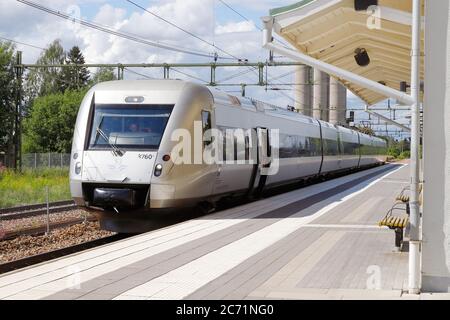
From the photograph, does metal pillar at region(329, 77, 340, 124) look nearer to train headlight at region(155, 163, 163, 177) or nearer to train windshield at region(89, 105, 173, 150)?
train windshield at region(89, 105, 173, 150)

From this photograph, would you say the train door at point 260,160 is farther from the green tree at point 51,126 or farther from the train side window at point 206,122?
the green tree at point 51,126

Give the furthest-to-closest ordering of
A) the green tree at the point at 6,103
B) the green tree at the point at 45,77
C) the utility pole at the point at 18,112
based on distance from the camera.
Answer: the green tree at the point at 45,77 → the green tree at the point at 6,103 → the utility pole at the point at 18,112

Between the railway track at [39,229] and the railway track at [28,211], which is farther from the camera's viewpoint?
the railway track at [28,211]

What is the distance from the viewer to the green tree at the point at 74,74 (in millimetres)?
78781

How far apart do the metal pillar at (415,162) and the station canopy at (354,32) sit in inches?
49.7

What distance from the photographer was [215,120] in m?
14.2

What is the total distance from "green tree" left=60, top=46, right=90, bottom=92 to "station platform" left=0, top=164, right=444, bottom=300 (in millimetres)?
66127

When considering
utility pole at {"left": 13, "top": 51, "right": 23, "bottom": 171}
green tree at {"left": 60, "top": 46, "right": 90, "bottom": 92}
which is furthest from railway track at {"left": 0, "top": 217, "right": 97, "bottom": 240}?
green tree at {"left": 60, "top": 46, "right": 90, "bottom": 92}

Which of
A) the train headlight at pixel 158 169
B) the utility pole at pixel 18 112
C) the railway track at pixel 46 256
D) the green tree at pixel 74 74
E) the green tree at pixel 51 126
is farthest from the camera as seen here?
the green tree at pixel 74 74

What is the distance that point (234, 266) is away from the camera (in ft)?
26.1

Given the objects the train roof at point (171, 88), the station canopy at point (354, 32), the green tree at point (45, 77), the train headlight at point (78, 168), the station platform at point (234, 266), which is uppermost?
the green tree at point (45, 77)

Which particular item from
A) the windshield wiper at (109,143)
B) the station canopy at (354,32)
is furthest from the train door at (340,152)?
the windshield wiper at (109,143)

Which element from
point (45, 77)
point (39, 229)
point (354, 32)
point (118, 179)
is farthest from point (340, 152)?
point (45, 77)
